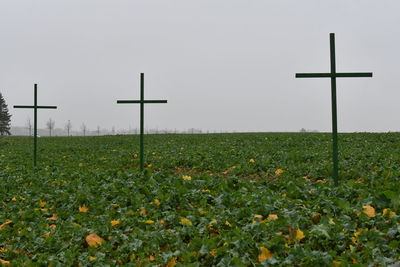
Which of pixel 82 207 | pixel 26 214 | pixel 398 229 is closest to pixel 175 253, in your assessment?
pixel 398 229

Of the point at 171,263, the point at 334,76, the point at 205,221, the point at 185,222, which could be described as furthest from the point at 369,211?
the point at 334,76

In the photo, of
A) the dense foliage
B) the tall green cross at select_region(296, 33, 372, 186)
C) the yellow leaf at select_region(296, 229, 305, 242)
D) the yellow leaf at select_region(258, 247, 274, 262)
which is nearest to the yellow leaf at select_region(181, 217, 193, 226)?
the yellow leaf at select_region(258, 247, 274, 262)

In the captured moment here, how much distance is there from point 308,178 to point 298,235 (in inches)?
179

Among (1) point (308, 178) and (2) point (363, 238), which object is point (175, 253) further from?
(1) point (308, 178)

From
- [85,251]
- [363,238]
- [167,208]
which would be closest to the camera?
[363,238]

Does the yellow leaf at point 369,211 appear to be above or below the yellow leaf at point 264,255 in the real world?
above

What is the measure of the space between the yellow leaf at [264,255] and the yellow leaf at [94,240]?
94.1 inches

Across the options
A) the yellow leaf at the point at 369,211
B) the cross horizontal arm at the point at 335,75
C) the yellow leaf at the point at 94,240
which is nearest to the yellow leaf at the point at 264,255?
the yellow leaf at the point at 369,211

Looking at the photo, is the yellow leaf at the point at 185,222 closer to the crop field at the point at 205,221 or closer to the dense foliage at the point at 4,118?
the crop field at the point at 205,221

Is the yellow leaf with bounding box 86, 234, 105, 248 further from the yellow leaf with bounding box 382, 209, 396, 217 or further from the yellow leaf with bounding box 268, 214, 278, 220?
the yellow leaf with bounding box 382, 209, 396, 217

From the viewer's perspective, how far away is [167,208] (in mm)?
6109

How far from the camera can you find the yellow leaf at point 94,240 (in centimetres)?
486

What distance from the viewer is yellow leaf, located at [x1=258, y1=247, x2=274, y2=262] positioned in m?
3.83

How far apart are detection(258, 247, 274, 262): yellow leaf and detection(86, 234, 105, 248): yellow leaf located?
239 cm
